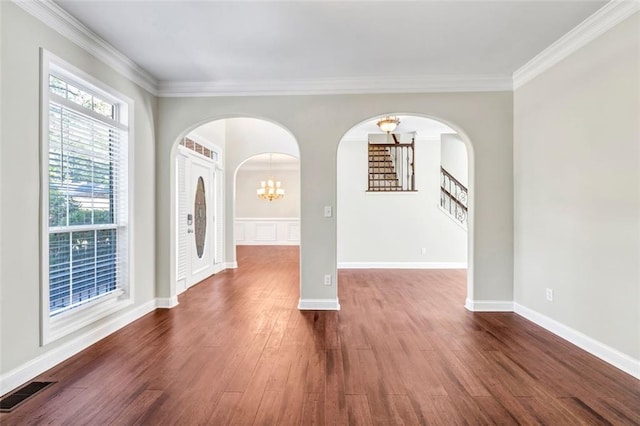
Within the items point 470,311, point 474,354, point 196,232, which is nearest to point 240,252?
point 196,232

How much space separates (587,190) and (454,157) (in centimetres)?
533

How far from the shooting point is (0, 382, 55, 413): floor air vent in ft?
6.47

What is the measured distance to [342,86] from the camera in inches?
153

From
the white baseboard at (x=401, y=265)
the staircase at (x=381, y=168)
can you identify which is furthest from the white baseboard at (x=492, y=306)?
the staircase at (x=381, y=168)

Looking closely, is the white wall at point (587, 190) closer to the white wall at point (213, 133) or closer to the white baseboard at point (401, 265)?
the white baseboard at point (401, 265)

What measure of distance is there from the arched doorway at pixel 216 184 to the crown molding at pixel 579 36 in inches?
143

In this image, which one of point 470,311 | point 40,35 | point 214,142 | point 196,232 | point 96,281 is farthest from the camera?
point 214,142

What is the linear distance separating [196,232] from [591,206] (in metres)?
5.28

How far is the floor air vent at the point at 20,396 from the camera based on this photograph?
77.6 inches

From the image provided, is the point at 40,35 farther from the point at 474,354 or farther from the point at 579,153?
the point at 579,153

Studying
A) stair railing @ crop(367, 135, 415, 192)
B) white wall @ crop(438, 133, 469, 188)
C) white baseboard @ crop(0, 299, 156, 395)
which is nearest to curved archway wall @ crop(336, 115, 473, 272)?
stair railing @ crop(367, 135, 415, 192)

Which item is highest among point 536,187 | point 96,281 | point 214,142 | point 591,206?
point 214,142

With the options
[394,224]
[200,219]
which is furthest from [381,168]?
[200,219]

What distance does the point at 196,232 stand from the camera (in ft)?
17.7
